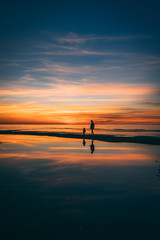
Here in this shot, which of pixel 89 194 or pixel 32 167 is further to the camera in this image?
pixel 32 167

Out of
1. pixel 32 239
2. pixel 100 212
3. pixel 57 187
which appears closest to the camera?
pixel 32 239

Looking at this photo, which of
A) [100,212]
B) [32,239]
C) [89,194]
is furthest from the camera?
[89,194]

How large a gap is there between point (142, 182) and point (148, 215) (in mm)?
2916

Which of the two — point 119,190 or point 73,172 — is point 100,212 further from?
point 73,172

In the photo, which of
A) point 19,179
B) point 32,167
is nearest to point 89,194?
point 19,179

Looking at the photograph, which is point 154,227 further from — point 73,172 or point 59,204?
point 73,172

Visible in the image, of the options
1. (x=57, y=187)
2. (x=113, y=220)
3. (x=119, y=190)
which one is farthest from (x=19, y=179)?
(x=113, y=220)

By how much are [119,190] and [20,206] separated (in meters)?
3.46

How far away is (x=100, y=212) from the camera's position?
5.67 m

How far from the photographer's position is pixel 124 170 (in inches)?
409

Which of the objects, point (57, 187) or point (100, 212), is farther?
point (57, 187)

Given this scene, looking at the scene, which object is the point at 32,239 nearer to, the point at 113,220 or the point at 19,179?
the point at 113,220

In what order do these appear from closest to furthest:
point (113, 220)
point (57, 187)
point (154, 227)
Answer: point (154, 227) < point (113, 220) < point (57, 187)

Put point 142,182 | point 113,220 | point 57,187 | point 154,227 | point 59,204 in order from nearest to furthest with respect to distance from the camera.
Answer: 1. point 154,227
2. point 113,220
3. point 59,204
4. point 57,187
5. point 142,182
